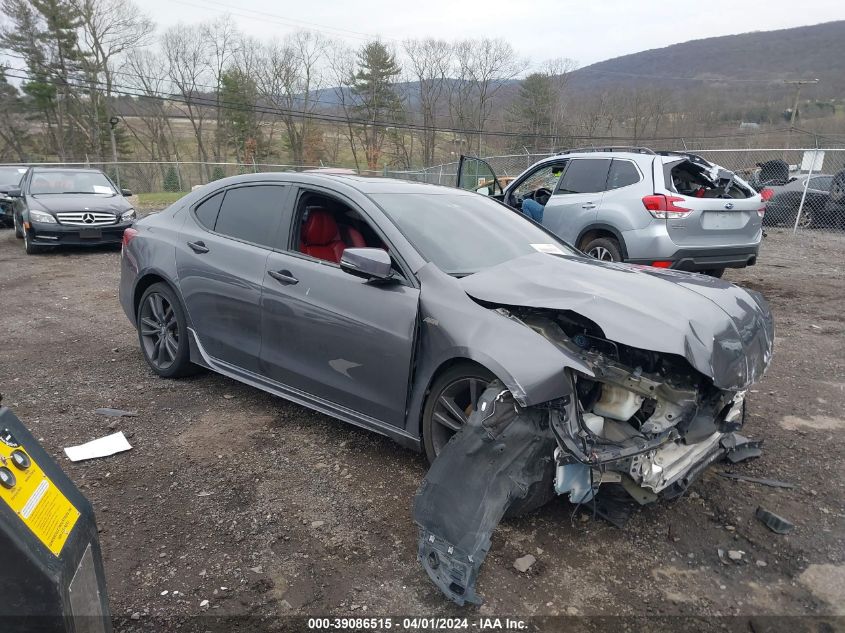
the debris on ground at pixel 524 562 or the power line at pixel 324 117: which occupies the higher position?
the power line at pixel 324 117

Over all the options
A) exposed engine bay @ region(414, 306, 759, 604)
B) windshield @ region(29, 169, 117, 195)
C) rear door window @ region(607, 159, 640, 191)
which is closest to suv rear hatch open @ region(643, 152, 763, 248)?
rear door window @ region(607, 159, 640, 191)

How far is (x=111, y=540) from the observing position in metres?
2.75

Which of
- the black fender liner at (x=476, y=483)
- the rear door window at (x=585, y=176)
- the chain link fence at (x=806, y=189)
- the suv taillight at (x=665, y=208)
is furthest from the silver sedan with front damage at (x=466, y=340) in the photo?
the chain link fence at (x=806, y=189)

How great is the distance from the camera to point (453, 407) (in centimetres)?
295

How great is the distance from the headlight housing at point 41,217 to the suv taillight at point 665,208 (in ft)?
34.0

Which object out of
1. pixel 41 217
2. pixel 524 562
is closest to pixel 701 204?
pixel 524 562

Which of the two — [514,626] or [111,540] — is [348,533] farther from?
[111,540]

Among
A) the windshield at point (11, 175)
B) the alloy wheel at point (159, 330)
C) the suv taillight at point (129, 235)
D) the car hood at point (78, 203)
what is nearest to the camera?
the alloy wheel at point (159, 330)

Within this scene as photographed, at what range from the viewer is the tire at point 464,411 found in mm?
2617

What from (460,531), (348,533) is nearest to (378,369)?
(348,533)

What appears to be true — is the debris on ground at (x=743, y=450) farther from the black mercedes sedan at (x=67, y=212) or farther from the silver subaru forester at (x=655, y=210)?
the black mercedes sedan at (x=67, y=212)

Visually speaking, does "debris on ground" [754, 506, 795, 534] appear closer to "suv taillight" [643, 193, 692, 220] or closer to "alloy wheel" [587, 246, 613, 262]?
"suv taillight" [643, 193, 692, 220]

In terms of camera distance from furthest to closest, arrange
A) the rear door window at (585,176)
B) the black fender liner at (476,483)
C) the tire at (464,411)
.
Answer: the rear door window at (585,176), the tire at (464,411), the black fender liner at (476,483)

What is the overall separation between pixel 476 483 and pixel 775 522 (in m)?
1.57
